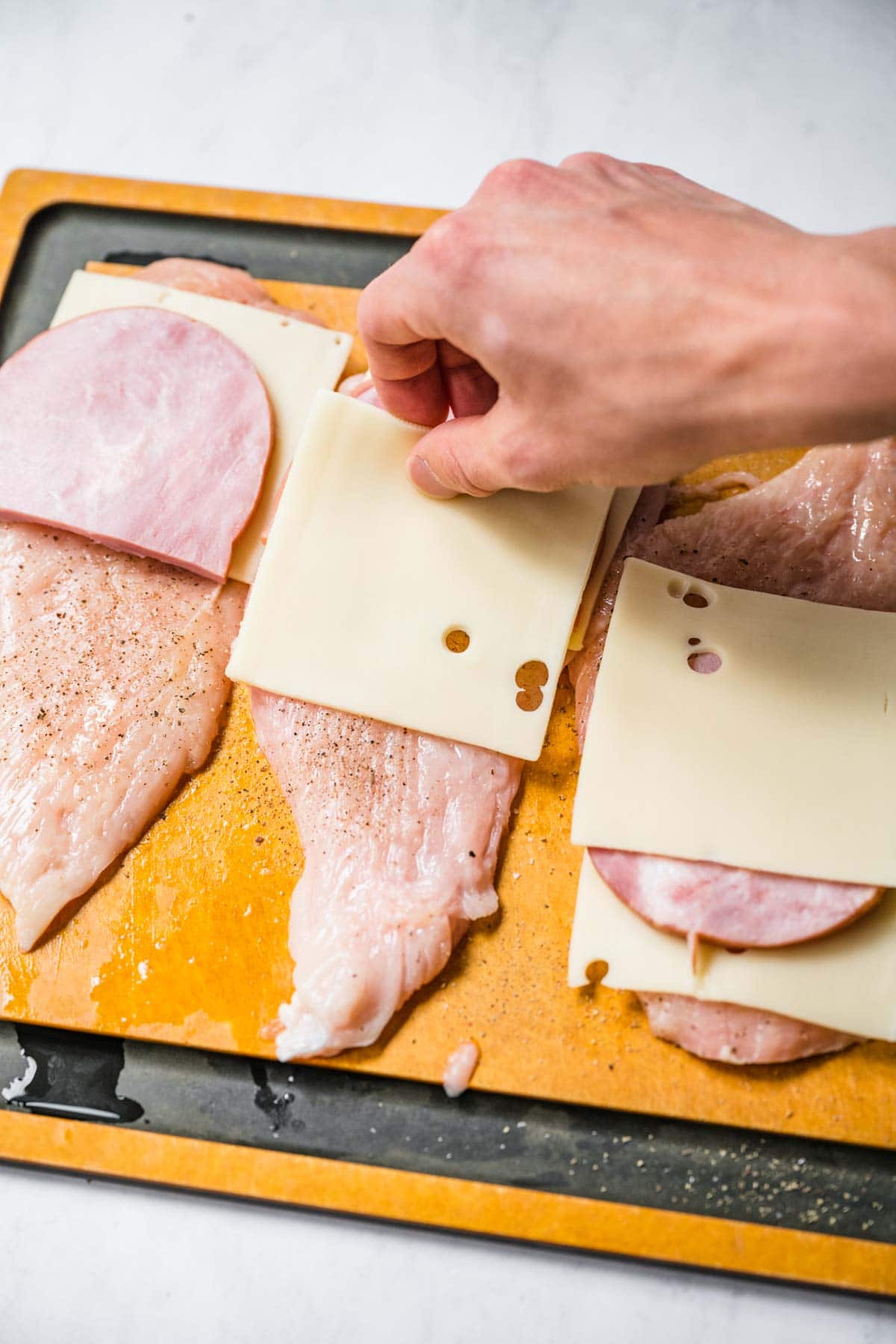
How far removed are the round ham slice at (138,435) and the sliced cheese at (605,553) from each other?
75 cm

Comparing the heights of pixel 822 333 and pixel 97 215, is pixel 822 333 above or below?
below

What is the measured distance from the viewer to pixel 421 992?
197 centimetres

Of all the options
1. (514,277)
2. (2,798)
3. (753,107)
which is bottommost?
(2,798)

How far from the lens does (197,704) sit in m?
2.15

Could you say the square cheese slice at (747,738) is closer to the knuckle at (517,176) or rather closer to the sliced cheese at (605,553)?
the sliced cheese at (605,553)

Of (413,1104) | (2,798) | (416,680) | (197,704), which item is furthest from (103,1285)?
(416,680)

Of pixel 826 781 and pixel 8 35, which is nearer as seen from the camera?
pixel 826 781

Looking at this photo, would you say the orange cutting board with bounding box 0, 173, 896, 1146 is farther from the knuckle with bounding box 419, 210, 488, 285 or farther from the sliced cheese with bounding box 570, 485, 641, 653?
the knuckle with bounding box 419, 210, 488, 285

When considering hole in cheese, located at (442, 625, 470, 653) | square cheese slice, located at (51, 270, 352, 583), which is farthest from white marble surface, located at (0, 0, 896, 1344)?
hole in cheese, located at (442, 625, 470, 653)

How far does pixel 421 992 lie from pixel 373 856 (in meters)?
0.28

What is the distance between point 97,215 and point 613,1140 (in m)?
2.56

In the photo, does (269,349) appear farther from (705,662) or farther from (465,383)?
(705,662)

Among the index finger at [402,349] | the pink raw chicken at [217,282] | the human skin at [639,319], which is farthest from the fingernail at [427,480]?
the pink raw chicken at [217,282]

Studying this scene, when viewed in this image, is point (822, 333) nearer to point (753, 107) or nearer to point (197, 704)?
point (197, 704)
